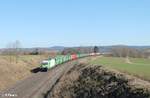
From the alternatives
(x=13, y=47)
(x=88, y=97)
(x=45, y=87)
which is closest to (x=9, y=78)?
(x=45, y=87)

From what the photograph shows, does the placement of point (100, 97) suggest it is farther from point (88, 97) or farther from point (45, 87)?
point (45, 87)

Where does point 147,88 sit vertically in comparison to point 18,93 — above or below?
above

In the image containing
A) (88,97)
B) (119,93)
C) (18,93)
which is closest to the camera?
(119,93)

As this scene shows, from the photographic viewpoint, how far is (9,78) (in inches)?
2383

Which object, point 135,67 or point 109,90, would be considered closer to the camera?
point 109,90

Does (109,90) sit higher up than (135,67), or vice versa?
(135,67)

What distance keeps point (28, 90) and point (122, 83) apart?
19232 millimetres

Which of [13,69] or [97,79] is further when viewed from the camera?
[13,69]

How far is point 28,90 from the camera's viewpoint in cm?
4766

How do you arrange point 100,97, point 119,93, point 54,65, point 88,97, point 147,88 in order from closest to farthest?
point 147,88 → point 119,93 → point 100,97 → point 88,97 → point 54,65

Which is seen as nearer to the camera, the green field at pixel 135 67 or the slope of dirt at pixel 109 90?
the slope of dirt at pixel 109 90

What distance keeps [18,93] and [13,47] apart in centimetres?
8649

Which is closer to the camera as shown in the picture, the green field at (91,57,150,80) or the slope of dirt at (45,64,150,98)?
the slope of dirt at (45,64,150,98)

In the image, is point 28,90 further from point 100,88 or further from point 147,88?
point 147,88
